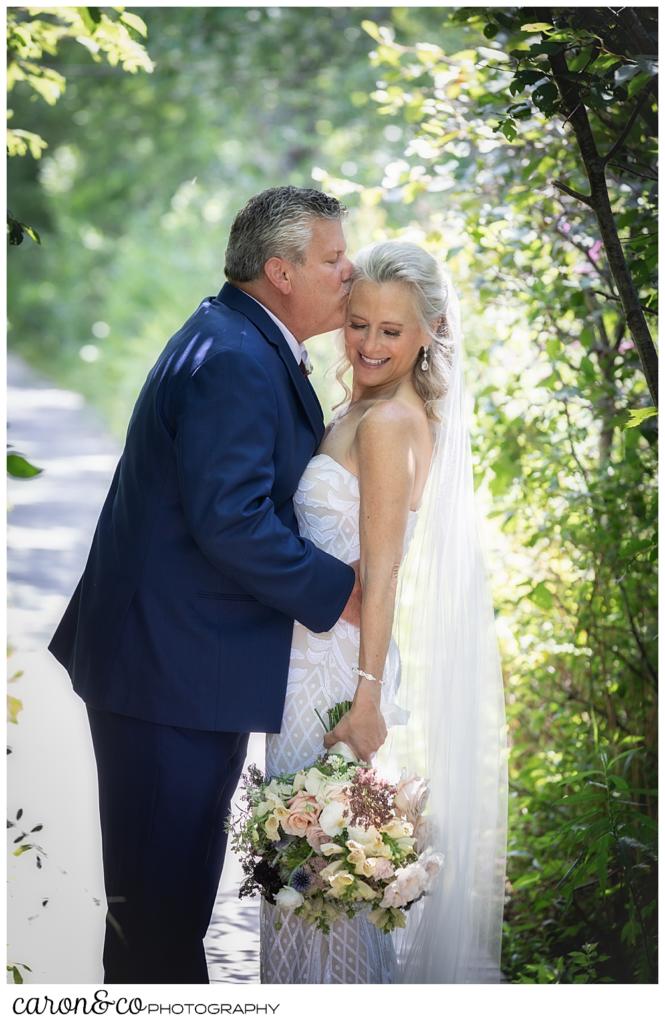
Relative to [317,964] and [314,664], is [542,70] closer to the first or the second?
[314,664]

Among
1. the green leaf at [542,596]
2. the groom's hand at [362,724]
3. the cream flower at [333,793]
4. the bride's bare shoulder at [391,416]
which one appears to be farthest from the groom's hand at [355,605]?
the green leaf at [542,596]

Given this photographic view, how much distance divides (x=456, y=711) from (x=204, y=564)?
2.57 ft

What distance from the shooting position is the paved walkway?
3.44m

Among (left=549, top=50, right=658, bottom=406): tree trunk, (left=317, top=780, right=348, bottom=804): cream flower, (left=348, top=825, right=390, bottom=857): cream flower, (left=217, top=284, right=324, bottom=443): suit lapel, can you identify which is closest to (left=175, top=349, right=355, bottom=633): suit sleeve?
(left=217, top=284, right=324, bottom=443): suit lapel

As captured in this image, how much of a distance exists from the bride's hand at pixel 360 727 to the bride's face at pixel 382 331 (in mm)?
818

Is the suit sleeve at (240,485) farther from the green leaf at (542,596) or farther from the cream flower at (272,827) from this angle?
the green leaf at (542,596)

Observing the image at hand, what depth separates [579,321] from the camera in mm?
4340

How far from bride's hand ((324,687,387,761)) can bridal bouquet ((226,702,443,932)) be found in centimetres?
14

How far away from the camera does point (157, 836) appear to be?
9.05 ft

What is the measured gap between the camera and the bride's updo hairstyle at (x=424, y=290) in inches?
115

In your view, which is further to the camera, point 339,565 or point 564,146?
point 564,146

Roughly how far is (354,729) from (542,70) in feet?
5.32

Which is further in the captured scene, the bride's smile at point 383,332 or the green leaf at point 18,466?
the bride's smile at point 383,332
